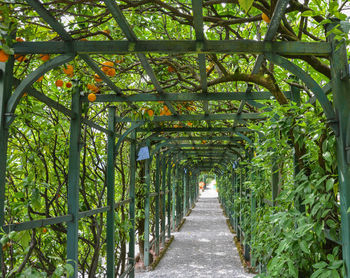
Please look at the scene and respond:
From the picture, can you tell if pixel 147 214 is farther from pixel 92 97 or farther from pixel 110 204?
pixel 92 97

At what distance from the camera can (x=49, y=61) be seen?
199cm

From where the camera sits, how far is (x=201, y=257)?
298 inches

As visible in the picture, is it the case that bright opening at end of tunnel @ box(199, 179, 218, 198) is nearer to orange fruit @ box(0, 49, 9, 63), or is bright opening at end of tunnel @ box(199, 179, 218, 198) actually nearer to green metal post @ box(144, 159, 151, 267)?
green metal post @ box(144, 159, 151, 267)

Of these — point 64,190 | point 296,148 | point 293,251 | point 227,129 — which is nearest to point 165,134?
point 227,129

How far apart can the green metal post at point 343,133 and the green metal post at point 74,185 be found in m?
1.83

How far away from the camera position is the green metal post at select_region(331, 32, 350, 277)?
1706 mm

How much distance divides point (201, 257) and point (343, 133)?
6354 mm

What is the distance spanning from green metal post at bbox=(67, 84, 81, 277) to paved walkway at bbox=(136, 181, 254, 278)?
375 cm

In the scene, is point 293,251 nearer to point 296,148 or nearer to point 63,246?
point 296,148

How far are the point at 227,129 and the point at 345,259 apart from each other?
12.6 ft

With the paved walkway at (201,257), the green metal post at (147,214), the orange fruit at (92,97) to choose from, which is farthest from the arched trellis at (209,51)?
the paved walkway at (201,257)

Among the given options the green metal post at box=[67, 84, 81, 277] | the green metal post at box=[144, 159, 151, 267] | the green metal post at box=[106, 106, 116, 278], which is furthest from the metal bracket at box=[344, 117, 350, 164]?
the green metal post at box=[144, 159, 151, 267]

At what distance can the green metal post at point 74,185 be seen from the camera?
8.55 feet

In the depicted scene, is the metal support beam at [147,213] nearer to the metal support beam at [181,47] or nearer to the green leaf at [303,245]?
the metal support beam at [181,47]
